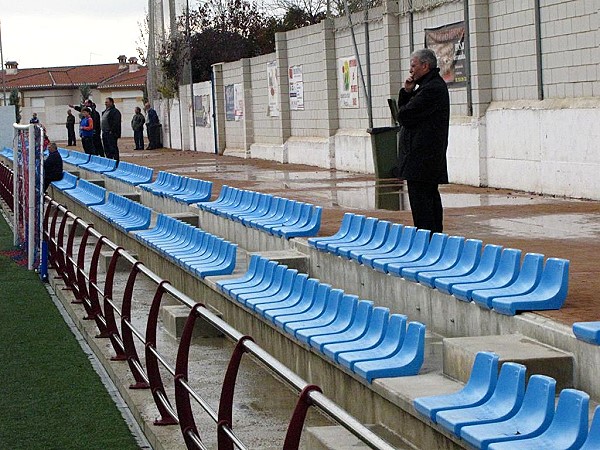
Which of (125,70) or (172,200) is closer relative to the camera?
(172,200)

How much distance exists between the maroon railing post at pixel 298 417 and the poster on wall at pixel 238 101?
35932 millimetres

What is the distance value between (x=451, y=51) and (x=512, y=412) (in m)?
17.4

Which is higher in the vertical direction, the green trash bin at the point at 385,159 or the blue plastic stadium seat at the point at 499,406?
the green trash bin at the point at 385,159

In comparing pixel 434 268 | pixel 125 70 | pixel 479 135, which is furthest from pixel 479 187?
pixel 125 70

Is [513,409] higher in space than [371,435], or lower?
lower

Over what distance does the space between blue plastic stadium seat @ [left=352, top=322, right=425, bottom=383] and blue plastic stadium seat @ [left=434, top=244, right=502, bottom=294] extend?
45.7 inches

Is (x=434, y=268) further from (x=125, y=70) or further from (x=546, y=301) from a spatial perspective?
(x=125, y=70)

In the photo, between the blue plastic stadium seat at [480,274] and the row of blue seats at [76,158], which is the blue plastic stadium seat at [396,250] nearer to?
the blue plastic stadium seat at [480,274]

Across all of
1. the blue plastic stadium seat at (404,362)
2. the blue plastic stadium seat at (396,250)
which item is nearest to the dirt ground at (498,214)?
the blue plastic stadium seat at (404,362)

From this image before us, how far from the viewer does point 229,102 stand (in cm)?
4238

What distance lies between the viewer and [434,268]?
8.95 metres

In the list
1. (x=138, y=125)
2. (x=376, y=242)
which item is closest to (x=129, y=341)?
(x=376, y=242)

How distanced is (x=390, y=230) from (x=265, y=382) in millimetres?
2276

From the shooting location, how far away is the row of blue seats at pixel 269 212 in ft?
42.7
